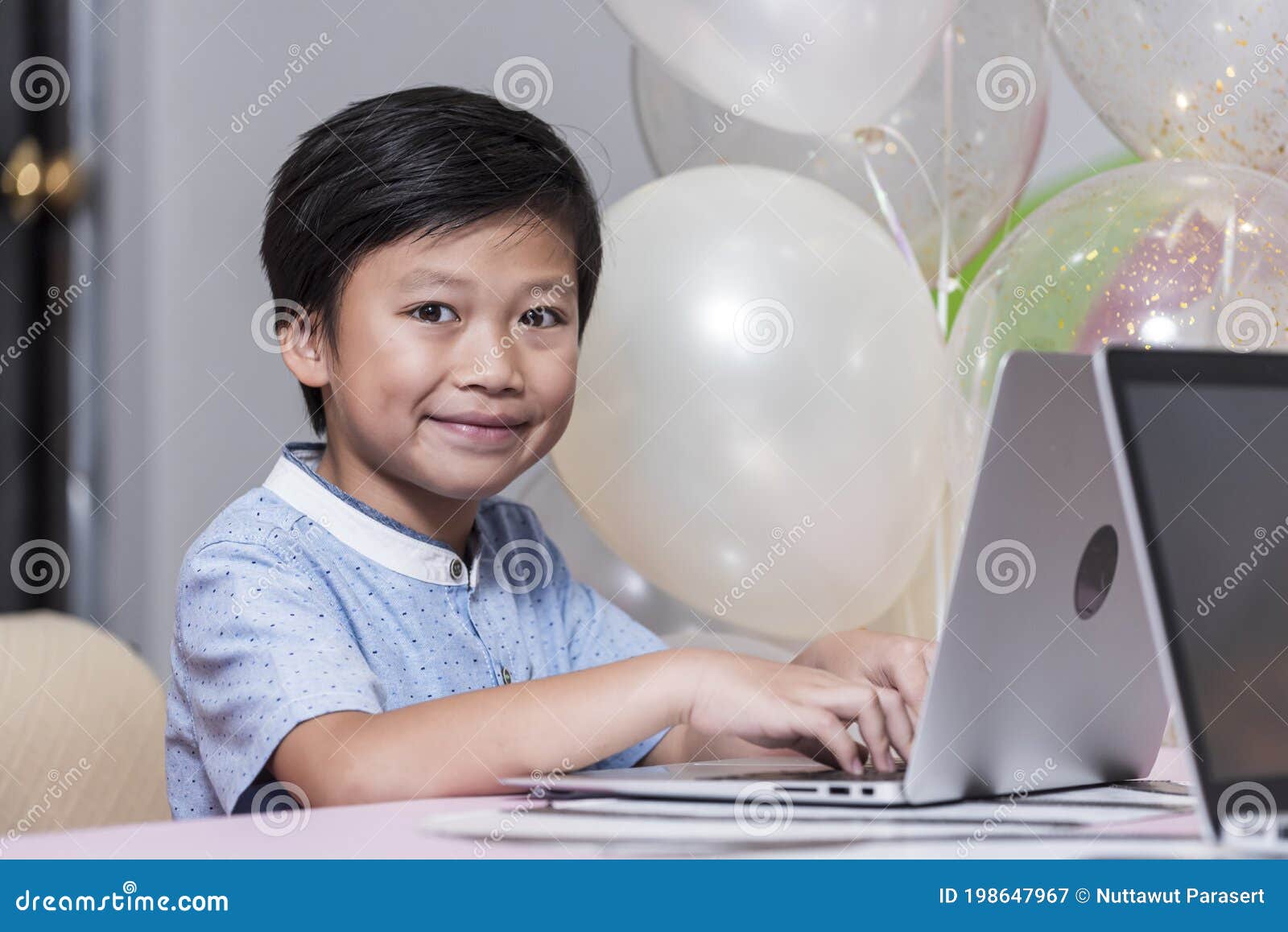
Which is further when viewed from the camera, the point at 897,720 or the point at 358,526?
the point at 358,526

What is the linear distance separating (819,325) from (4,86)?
1.66m

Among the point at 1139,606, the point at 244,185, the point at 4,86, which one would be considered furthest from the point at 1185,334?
the point at 4,86

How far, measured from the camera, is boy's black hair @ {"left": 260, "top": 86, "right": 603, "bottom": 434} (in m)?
0.97

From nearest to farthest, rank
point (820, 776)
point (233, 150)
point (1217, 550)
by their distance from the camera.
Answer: point (1217, 550), point (820, 776), point (233, 150)

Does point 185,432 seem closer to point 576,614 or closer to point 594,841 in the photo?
point 576,614

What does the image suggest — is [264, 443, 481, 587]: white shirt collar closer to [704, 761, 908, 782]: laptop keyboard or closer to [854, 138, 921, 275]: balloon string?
[704, 761, 908, 782]: laptop keyboard

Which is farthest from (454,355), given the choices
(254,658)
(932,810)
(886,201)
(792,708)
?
(886,201)

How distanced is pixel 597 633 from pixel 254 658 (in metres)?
0.41

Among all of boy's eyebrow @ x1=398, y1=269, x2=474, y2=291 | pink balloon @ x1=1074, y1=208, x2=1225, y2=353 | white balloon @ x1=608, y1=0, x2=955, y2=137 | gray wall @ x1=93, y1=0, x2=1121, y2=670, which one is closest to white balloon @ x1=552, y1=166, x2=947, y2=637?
white balloon @ x1=608, y1=0, x2=955, y2=137

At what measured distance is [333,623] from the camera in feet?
2.83

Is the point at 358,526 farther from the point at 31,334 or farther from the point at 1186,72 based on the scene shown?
the point at 31,334

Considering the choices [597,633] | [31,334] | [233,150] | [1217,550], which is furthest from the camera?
[31,334]

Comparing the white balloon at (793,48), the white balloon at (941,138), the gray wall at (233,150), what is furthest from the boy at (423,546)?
the gray wall at (233,150)

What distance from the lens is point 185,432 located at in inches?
81.4
